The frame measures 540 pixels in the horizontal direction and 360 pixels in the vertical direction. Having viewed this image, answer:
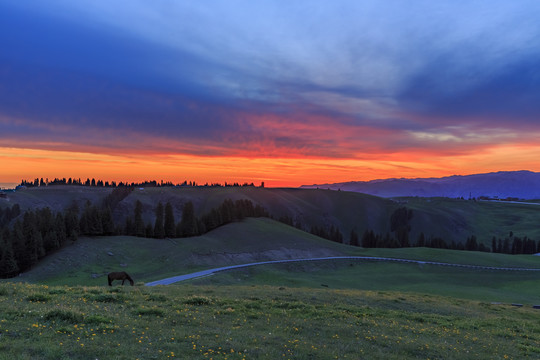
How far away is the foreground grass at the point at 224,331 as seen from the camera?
13461mm

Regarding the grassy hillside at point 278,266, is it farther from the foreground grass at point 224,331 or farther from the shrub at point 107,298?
the foreground grass at point 224,331

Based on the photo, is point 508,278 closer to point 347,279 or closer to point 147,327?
point 347,279

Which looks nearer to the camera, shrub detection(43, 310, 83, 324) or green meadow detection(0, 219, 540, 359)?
green meadow detection(0, 219, 540, 359)

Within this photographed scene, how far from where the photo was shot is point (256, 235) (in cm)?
11825

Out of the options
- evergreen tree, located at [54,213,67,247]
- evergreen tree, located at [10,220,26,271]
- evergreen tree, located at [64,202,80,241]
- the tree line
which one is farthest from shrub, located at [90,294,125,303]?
evergreen tree, located at [64,202,80,241]

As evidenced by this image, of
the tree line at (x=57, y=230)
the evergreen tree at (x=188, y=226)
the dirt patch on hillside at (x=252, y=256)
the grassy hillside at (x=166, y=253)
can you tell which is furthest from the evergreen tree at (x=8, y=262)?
the evergreen tree at (x=188, y=226)

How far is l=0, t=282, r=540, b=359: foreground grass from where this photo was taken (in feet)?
Answer: 44.2

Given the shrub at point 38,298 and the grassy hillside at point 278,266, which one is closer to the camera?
the shrub at point 38,298

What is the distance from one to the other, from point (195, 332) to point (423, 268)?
9233 cm

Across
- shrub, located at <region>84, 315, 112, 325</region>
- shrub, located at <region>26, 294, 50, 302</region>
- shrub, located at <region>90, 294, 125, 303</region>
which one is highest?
shrub, located at <region>84, 315, 112, 325</region>

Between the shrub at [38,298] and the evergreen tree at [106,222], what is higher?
the shrub at [38,298]

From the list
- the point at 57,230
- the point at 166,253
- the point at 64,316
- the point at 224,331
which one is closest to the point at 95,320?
the point at 64,316

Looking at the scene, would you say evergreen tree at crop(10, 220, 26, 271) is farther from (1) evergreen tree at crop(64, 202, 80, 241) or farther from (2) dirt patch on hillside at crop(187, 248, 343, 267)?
(2) dirt patch on hillside at crop(187, 248, 343, 267)

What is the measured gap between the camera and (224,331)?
17297 mm
